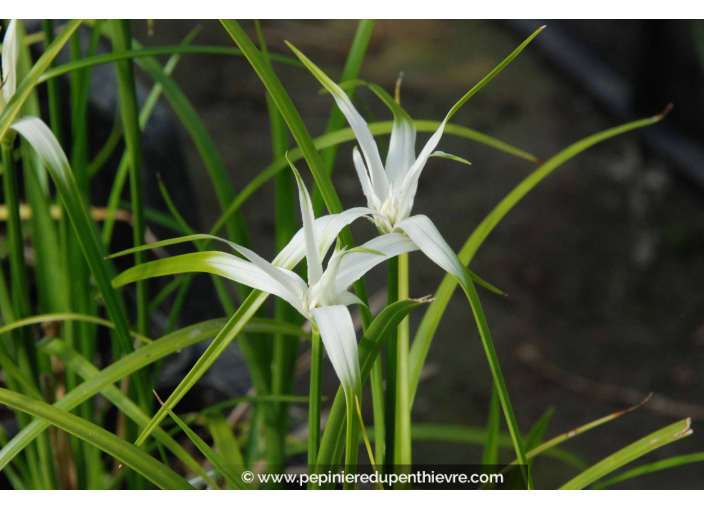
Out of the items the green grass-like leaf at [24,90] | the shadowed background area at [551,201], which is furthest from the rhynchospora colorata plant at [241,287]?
the shadowed background area at [551,201]

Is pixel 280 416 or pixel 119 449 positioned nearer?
pixel 119 449

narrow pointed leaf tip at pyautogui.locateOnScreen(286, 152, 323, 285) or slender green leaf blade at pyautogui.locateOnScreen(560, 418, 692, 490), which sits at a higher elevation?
narrow pointed leaf tip at pyautogui.locateOnScreen(286, 152, 323, 285)

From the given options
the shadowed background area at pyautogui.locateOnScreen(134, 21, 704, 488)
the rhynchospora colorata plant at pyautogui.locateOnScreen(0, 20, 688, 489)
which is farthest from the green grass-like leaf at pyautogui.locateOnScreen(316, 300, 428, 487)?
the shadowed background area at pyautogui.locateOnScreen(134, 21, 704, 488)

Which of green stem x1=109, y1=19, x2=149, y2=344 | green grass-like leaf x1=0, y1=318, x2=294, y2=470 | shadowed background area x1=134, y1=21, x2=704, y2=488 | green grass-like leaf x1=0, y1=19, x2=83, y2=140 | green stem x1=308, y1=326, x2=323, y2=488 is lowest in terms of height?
green stem x1=308, y1=326, x2=323, y2=488

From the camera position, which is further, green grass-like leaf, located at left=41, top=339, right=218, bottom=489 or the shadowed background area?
the shadowed background area

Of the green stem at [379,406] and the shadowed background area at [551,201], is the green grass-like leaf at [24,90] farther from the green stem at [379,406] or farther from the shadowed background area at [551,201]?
the shadowed background area at [551,201]

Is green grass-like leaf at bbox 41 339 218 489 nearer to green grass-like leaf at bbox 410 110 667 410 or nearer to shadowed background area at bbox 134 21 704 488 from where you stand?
green grass-like leaf at bbox 410 110 667 410
